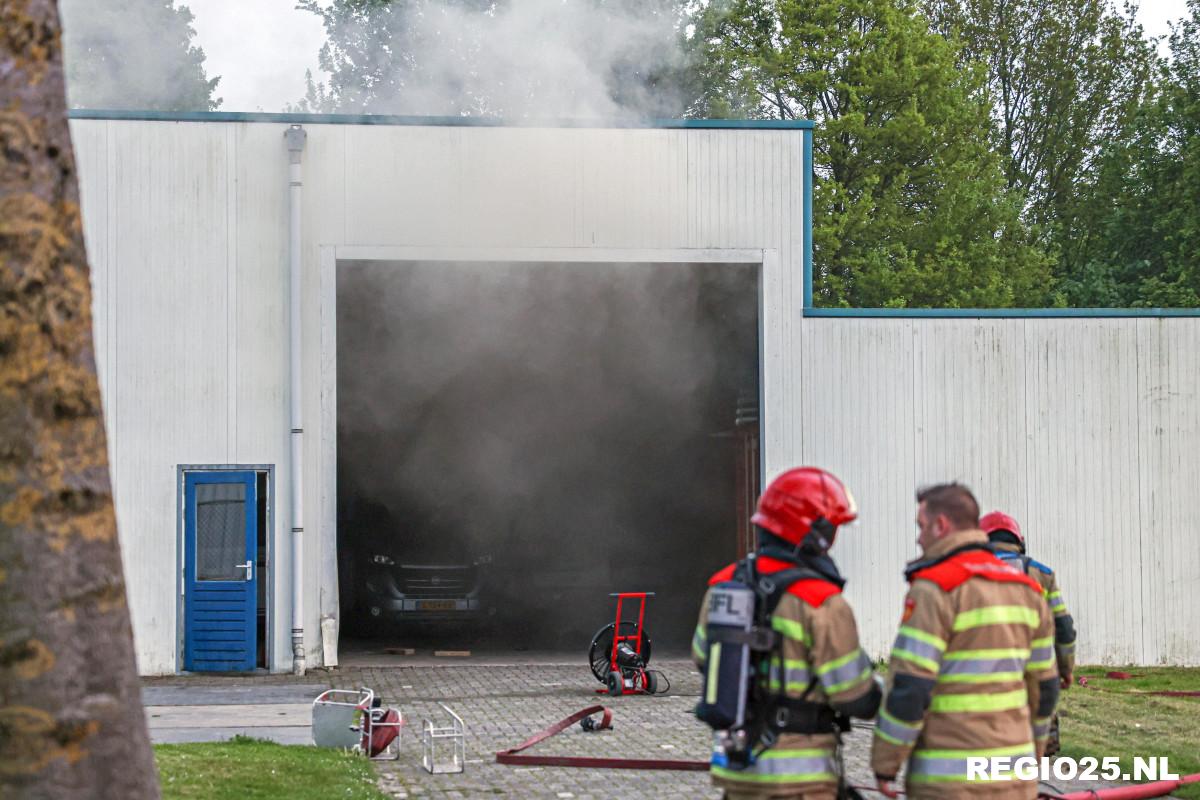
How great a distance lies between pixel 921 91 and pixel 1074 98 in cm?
1054

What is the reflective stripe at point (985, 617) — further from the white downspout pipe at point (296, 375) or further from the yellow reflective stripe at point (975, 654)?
the white downspout pipe at point (296, 375)

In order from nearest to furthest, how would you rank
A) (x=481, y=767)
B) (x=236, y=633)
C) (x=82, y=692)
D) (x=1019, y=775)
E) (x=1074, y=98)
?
(x=82, y=692) < (x=1019, y=775) < (x=481, y=767) < (x=236, y=633) < (x=1074, y=98)

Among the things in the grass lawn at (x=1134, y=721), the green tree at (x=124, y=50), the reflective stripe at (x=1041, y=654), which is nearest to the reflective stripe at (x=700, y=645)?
the reflective stripe at (x=1041, y=654)

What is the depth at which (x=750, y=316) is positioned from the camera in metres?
15.9

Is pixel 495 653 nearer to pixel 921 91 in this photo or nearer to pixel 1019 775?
pixel 1019 775

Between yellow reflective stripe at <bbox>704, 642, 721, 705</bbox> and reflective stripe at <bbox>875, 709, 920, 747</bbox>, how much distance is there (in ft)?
1.73

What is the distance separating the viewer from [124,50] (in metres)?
20.5

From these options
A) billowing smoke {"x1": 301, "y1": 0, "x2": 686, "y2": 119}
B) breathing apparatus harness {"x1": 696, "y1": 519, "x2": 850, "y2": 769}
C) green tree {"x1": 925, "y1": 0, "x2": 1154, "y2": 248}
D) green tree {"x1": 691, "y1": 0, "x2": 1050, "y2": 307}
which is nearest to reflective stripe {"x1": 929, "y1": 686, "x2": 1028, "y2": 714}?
breathing apparatus harness {"x1": 696, "y1": 519, "x2": 850, "y2": 769}

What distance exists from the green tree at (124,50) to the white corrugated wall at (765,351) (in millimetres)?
3869

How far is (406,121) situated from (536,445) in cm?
593

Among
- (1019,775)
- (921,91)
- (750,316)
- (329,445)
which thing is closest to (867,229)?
(921,91)

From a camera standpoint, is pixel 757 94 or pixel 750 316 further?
pixel 757 94

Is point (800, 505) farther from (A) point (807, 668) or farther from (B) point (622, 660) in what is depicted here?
(B) point (622, 660)

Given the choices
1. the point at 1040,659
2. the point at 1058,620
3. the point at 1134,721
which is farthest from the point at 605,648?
the point at 1040,659
